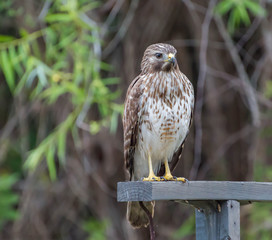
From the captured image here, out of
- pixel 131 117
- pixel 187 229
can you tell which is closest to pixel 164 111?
pixel 131 117

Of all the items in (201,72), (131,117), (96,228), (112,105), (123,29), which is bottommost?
(96,228)

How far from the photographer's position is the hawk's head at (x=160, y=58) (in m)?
3.55

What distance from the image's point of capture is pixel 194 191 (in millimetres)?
2924

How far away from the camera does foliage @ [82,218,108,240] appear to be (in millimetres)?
5996

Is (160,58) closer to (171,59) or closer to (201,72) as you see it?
(171,59)

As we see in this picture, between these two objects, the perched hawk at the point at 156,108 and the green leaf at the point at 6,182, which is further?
the green leaf at the point at 6,182

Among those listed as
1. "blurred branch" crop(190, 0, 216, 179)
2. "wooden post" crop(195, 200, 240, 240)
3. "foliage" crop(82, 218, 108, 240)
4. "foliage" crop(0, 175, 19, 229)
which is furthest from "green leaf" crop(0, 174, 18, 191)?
"wooden post" crop(195, 200, 240, 240)

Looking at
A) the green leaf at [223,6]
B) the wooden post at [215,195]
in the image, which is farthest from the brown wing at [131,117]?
the green leaf at [223,6]

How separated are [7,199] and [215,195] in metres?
3.51

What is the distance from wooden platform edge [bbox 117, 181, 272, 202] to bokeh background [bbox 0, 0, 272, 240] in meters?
1.99

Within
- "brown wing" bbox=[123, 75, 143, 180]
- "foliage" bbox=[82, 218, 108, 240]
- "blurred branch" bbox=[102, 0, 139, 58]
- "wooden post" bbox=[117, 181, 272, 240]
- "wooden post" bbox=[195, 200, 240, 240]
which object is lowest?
"foliage" bbox=[82, 218, 108, 240]

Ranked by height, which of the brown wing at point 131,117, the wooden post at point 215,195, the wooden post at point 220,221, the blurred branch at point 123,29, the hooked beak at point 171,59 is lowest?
the wooden post at point 220,221

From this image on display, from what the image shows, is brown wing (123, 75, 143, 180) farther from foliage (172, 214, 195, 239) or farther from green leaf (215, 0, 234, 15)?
foliage (172, 214, 195, 239)

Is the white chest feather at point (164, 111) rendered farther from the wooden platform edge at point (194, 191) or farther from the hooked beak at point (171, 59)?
the wooden platform edge at point (194, 191)
